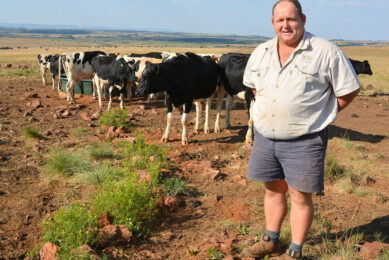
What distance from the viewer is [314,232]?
14.2 ft

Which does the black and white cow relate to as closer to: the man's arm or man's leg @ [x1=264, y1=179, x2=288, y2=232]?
man's leg @ [x1=264, y1=179, x2=288, y2=232]

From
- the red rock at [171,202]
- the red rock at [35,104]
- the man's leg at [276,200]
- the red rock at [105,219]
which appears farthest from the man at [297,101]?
the red rock at [35,104]

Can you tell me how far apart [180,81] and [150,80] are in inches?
27.5

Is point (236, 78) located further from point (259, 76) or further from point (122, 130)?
point (259, 76)

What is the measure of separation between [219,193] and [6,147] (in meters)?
4.86

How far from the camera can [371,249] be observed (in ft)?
12.4

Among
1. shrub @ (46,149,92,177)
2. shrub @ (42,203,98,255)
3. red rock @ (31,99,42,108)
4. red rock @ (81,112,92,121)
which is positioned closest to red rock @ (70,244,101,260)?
shrub @ (42,203,98,255)

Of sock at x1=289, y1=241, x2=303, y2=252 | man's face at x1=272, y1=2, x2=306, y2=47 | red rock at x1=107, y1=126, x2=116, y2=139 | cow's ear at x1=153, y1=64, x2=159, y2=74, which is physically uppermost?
man's face at x1=272, y1=2, x2=306, y2=47

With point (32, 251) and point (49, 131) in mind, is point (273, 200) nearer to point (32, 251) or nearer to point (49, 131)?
point (32, 251)

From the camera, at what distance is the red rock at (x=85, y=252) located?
139 inches

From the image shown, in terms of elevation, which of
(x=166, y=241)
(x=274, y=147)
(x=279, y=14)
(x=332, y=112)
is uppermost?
(x=279, y=14)

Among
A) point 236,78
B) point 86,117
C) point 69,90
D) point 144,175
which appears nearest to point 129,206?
point 144,175

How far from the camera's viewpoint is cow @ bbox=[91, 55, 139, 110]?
12.3 meters

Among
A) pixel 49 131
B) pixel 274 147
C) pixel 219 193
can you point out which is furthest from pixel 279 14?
pixel 49 131
